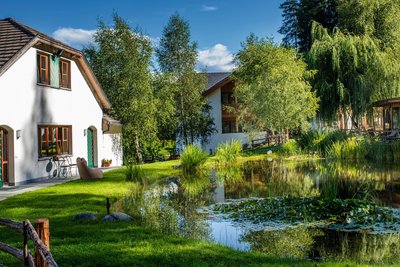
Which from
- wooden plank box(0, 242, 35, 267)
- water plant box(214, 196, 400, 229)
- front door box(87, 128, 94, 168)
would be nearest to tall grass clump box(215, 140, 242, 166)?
front door box(87, 128, 94, 168)

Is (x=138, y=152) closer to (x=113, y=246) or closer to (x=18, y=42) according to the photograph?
(x=18, y=42)

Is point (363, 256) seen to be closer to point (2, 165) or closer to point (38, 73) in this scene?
point (2, 165)

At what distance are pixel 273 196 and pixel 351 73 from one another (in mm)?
19934

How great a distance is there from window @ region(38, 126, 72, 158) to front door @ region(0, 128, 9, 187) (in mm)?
2031

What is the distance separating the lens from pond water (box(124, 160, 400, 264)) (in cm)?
765

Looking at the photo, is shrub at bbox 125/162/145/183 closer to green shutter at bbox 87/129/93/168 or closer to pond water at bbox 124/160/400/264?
pond water at bbox 124/160/400/264

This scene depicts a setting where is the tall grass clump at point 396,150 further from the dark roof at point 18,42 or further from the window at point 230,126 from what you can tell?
the window at point 230,126

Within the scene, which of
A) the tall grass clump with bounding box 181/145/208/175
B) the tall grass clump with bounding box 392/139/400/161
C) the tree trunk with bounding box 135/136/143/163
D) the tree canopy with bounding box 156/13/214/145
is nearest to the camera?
the tall grass clump with bounding box 181/145/208/175

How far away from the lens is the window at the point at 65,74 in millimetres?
20234

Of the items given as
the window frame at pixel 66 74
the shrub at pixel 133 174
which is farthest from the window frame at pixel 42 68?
the shrub at pixel 133 174

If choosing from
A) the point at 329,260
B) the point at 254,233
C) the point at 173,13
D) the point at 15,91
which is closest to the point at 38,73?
the point at 15,91

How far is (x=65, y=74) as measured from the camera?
2056 centimetres

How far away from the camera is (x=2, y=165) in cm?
1583

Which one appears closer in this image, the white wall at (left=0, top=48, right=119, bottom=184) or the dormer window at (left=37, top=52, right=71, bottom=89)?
the white wall at (left=0, top=48, right=119, bottom=184)
